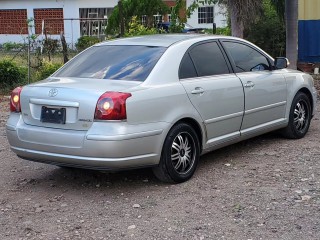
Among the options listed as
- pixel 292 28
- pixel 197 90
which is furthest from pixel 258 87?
pixel 292 28

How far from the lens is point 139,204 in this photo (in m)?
5.20

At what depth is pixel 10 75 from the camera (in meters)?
13.3

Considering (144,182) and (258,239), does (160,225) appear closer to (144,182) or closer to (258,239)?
(258,239)

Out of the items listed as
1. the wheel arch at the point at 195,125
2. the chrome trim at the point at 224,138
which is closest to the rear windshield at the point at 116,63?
the wheel arch at the point at 195,125

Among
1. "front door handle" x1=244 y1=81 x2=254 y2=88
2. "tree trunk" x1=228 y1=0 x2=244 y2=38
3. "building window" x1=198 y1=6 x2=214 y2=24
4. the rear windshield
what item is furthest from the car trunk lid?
"building window" x1=198 y1=6 x2=214 y2=24

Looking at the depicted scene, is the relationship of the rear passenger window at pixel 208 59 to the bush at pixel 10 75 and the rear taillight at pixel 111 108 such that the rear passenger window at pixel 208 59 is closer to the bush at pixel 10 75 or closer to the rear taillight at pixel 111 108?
the rear taillight at pixel 111 108

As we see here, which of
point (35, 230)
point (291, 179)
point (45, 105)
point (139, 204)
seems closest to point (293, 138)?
point (291, 179)

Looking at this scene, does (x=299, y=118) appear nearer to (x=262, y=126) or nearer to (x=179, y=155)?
(x=262, y=126)

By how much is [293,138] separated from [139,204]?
3.24 metres

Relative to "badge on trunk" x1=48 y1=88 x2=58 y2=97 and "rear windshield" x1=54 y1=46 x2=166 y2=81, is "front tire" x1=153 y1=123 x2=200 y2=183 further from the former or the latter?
"badge on trunk" x1=48 y1=88 x2=58 y2=97

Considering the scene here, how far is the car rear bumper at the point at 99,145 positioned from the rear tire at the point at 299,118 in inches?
106

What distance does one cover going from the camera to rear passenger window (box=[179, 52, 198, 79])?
19.4 ft

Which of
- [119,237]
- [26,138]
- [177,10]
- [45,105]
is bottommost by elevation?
[119,237]

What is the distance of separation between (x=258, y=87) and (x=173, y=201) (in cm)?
224
